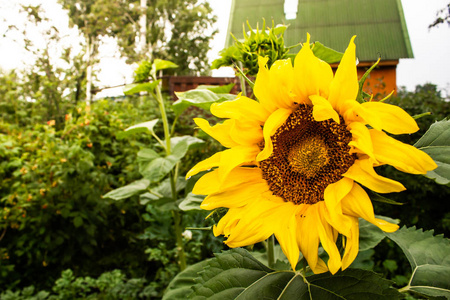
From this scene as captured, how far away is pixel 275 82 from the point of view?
49 cm

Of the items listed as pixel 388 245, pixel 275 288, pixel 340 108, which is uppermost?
pixel 340 108

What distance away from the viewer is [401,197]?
2504mm

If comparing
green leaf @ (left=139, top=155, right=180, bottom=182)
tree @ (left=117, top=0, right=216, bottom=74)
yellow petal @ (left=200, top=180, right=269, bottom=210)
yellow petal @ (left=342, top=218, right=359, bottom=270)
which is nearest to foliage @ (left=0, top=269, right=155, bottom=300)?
green leaf @ (left=139, top=155, right=180, bottom=182)

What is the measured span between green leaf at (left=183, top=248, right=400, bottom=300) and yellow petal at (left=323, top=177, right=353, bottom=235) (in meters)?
0.10

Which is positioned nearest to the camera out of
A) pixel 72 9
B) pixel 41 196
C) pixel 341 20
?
pixel 341 20

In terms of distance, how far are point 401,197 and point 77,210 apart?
233 cm

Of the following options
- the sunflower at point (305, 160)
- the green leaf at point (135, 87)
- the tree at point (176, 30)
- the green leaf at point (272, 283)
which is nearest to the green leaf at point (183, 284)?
the green leaf at point (272, 283)

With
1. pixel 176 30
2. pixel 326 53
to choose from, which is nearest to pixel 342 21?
pixel 326 53

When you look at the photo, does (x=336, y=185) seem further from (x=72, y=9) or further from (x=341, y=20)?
(x=72, y=9)

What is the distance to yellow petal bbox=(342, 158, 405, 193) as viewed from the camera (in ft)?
1.35

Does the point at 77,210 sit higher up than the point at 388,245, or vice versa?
the point at 77,210

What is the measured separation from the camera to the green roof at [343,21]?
923mm

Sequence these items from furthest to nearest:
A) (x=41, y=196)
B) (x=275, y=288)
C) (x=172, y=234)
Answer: (x=41, y=196) < (x=172, y=234) < (x=275, y=288)

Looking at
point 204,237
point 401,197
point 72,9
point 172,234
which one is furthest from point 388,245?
point 72,9
